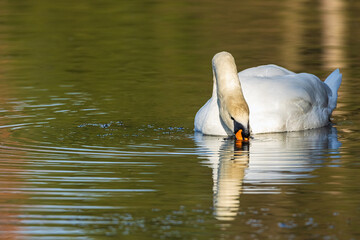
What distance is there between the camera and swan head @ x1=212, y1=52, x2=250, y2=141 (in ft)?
40.7

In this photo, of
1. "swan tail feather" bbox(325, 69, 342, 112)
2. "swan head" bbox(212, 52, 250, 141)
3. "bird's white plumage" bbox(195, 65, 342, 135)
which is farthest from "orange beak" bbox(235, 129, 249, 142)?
"swan tail feather" bbox(325, 69, 342, 112)

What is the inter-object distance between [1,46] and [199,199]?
15.3 meters

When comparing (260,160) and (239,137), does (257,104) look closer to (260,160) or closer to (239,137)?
(239,137)

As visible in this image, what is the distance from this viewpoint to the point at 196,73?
18781mm

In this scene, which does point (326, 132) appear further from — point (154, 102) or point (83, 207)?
point (83, 207)

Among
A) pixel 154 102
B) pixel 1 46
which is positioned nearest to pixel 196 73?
pixel 154 102

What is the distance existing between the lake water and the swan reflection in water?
0.07 feet

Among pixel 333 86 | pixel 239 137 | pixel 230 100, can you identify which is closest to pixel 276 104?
pixel 230 100

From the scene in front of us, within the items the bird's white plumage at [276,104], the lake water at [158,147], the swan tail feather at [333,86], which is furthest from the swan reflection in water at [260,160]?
the swan tail feather at [333,86]

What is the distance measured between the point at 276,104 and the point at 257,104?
28 centimetres

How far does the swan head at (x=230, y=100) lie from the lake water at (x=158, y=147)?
24cm

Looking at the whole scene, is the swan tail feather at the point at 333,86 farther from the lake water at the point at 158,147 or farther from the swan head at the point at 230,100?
the swan head at the point at 230,100

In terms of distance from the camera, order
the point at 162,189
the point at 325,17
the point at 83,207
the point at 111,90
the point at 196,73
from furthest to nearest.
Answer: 1. the point at 325,17
2. the point at 196,73
3. the point at 111,90
4. the point at 162,189
5. the point at 83,207

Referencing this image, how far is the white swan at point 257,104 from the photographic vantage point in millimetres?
12625
